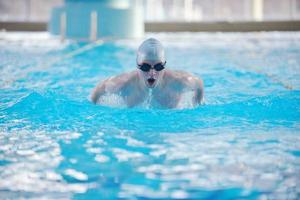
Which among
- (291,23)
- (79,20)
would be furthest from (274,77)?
(291,23)

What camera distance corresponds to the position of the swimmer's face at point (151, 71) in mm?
4445

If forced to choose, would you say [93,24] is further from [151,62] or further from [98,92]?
[151,62]

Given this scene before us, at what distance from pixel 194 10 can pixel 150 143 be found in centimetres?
2060

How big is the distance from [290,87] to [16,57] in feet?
21.9

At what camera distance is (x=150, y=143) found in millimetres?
3611

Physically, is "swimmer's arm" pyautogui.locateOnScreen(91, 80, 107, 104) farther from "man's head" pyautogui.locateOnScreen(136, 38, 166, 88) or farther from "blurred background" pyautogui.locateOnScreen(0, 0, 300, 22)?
"blurred background" pyautogui.locateOnScreen(0, 0, 300, 22)

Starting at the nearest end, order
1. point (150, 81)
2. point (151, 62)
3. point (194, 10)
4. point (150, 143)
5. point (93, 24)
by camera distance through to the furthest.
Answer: point (150, 143) → point (151, 62) → point (150, 81) → point (93, 24) → point (194, 10)

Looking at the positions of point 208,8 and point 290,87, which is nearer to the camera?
point 290,87

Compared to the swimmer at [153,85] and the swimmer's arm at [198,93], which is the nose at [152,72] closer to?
the swimmer at [153,85]

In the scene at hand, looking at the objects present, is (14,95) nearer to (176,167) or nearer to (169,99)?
(169,99)

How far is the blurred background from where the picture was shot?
2216 centimetres

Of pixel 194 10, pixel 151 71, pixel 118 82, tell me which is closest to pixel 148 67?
pixel 151 71

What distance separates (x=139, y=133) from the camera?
397 cm

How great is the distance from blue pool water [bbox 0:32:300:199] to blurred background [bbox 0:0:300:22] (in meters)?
15.2
